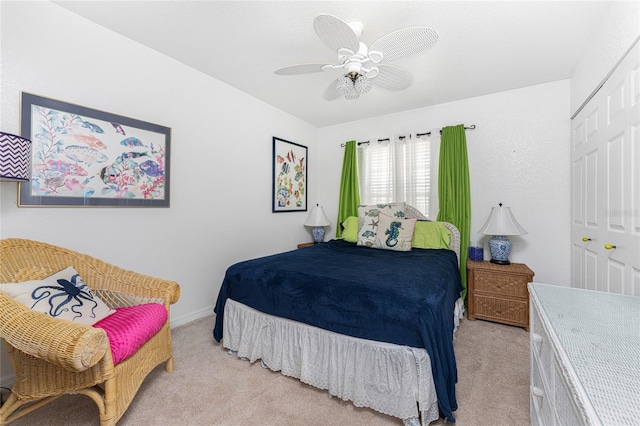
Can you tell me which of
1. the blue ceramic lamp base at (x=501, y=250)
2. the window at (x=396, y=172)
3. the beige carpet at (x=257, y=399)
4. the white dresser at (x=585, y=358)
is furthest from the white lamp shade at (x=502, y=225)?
the white dresser at (x=585, y=358)

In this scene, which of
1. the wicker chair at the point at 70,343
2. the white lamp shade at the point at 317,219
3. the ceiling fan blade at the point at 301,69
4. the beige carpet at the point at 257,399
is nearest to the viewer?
the wicker chair at the point at 70,343

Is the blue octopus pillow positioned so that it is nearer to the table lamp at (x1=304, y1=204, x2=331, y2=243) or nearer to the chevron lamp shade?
the chevron lamp shade

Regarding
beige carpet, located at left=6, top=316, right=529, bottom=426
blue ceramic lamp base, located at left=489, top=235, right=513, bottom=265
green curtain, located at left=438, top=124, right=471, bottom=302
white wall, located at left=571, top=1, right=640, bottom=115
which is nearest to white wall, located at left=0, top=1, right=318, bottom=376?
beige carpet, located at left=6, top=316, right=529, bottom=426

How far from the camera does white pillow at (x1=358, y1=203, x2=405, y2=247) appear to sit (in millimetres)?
3098

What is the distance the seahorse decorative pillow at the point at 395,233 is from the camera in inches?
113

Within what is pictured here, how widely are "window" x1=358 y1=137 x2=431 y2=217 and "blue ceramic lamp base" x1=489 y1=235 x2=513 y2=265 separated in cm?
87

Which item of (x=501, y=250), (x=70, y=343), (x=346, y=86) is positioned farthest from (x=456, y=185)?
(x=70, y=343)

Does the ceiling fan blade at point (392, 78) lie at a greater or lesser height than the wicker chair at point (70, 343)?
greater

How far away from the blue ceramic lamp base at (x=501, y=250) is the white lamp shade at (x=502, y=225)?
0.17 m

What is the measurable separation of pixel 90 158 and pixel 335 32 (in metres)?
1.96

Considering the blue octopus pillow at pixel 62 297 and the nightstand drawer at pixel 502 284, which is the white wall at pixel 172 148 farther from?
the nightstand drawer at pixel 502 284

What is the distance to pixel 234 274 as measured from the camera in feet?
6.79

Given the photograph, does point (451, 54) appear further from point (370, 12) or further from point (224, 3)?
point (224, 3)

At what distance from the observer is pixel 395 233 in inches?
116
